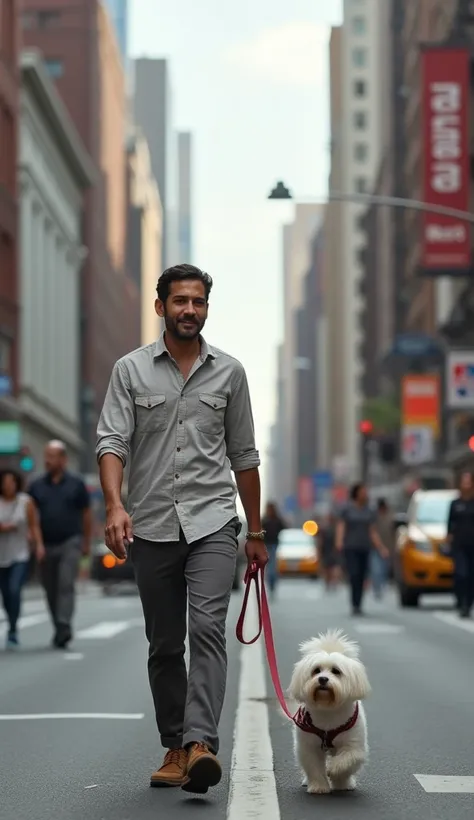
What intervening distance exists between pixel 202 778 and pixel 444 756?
2.35 m

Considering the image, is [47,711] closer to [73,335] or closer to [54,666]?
[54,666]

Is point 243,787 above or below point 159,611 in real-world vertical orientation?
below

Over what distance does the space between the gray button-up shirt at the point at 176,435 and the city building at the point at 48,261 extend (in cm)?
6165

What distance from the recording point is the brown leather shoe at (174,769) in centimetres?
745

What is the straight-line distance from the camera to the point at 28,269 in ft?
248

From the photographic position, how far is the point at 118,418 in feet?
24.5

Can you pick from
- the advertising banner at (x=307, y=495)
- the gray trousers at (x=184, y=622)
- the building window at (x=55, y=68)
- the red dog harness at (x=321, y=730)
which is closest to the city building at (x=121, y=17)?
the advertising banner at (x=307, y=495)

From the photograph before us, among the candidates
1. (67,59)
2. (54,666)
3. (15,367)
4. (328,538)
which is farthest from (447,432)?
(54,666)

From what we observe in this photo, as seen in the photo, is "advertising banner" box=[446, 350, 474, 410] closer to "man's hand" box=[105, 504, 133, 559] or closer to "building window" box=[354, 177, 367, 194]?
"man's hand" box=[105, 504, 133, 559]

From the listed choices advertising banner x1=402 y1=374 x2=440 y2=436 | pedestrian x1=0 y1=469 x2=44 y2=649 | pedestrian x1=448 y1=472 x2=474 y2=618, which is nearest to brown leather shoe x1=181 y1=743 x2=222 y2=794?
pedestrian x1=0 y1=469 x2=44 y2=649

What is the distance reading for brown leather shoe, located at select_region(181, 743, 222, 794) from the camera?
692cm

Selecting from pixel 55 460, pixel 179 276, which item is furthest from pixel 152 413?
pixel 55 460

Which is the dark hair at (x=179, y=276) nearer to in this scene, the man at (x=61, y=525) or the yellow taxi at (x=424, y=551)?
the man at (x=61, y=525)

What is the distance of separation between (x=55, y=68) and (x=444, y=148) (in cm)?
6435
